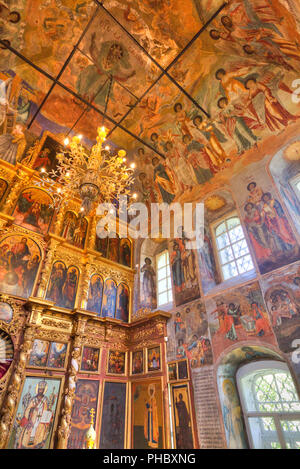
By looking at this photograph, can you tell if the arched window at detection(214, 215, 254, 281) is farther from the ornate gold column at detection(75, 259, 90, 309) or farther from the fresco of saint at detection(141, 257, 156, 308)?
the ornate gold column at detection(75, 259, 90, 309)

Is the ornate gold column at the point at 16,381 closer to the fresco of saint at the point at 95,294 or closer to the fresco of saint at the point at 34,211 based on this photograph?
the fresco of saint at the point at 95,294

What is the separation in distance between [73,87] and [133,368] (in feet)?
35.7

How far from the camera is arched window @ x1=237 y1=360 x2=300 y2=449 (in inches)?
231

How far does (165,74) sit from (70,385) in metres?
10.7

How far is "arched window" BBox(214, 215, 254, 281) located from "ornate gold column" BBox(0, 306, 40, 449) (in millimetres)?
6278

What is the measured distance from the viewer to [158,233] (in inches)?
434

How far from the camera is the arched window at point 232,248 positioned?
314 inches

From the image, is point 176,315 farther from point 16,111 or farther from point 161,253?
point 16,111

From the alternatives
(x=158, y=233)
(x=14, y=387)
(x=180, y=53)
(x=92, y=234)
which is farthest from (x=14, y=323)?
(x=180, y=53)

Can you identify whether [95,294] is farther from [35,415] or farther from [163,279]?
[35,415]

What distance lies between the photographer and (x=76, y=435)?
7105mm

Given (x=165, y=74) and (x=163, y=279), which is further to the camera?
(x=163, y=279)

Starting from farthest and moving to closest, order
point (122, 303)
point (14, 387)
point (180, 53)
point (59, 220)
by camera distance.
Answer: point (122, 303) < point (59, 220) < point (180, 53) < point (14, 387)

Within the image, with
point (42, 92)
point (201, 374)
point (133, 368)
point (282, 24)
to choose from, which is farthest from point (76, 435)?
point (282, 24)
